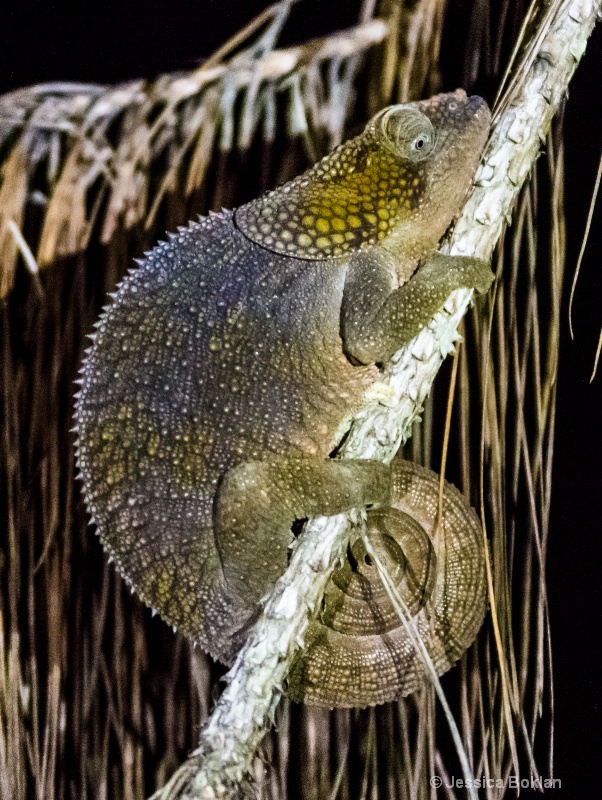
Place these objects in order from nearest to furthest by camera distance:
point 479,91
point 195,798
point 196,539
→ 1. point 195,798
2. point 196,539
3. point 479,91

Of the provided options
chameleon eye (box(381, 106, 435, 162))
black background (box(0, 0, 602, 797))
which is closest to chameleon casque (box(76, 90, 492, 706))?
chameleon eye (box(381, 106, 435, 162))

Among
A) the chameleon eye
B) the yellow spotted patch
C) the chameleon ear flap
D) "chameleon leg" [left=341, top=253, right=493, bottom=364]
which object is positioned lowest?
the chameleon ear flap

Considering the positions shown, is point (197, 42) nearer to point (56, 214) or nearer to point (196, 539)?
point (56, 214)

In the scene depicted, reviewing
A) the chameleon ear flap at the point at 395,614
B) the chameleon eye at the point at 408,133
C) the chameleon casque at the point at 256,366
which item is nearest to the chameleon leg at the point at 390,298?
the chameleon casque at the point at 256,366

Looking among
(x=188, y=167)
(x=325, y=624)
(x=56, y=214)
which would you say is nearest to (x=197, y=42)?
(x=188, y=167)

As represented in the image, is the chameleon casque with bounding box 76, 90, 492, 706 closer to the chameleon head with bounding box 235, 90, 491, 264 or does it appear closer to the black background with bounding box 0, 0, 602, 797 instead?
the chameleon head with bounding box 235, 90, 491, 264

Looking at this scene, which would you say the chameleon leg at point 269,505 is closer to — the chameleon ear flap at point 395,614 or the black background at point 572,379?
the chameleon ear flap at point 395,614
